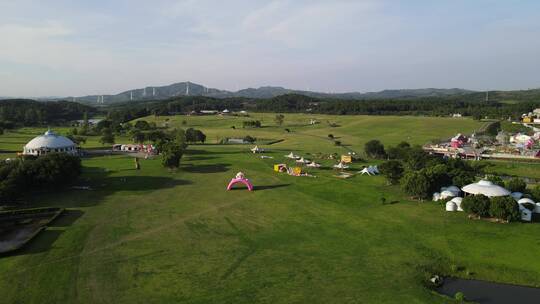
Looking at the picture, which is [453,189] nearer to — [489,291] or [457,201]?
[457,201]

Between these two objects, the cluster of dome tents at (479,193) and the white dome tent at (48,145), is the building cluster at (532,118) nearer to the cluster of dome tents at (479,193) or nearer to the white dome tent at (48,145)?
the cluster of dome tents at (479,193)

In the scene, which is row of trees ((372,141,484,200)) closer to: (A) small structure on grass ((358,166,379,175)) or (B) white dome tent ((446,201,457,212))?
(B) white dome tent ((446,201,457,212))

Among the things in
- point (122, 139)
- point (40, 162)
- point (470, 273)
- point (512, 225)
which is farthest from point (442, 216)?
point (122, 139)

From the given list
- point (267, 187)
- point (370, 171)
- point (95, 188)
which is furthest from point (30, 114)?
point (370, 171)

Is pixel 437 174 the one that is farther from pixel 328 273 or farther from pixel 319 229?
pixel 328 273

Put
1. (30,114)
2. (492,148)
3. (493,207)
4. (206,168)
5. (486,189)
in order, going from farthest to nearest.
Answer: (30,114)
(492,148)
(206,168)
(486,189)
(493,207)

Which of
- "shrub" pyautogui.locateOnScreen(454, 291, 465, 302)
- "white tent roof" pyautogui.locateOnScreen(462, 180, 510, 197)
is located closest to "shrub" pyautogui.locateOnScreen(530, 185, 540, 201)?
"white tent roof" pyautogui.locateOnScreen(462, 180, 510, 197)
